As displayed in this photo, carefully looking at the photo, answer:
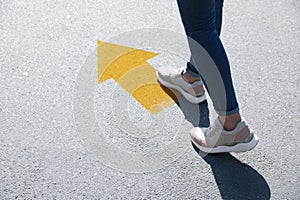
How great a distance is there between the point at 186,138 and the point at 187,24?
0.64 meters

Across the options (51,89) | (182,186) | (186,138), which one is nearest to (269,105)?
(186,138)

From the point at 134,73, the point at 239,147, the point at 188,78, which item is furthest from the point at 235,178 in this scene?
the point at 134,73

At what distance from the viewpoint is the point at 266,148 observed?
8.32ft

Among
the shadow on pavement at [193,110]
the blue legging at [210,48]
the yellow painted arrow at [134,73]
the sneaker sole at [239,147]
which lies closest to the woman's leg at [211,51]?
the blue legging at [210,48]

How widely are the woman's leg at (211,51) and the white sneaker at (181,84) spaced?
0.33 m

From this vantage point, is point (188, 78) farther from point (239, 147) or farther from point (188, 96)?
point (239, 147)

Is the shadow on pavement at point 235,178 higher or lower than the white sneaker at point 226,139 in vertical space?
lower

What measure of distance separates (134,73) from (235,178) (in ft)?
2.77

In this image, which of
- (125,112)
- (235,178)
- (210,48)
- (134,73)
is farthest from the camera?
(134,73)

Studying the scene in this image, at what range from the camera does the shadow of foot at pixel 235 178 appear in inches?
92.0

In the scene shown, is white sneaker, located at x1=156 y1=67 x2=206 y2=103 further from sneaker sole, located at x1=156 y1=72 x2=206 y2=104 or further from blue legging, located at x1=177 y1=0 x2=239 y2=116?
blue legging, located at x1=177 y1=0 x2=239 y2=116

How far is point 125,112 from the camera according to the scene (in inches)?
106

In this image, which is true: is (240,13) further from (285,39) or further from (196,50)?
(196,50)

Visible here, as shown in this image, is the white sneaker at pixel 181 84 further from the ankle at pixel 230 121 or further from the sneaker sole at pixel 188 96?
the ankle at pixel 230 121
